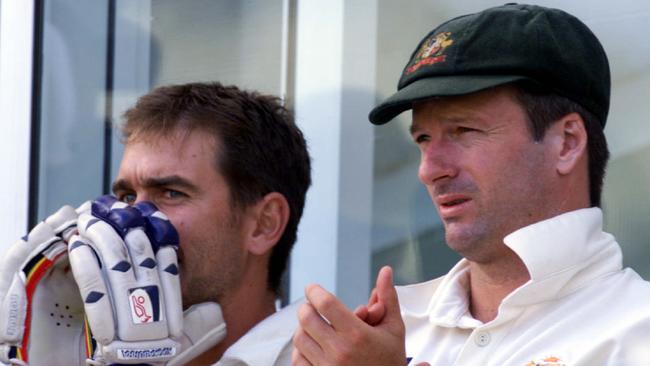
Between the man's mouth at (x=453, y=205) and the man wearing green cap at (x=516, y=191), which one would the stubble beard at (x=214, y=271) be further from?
the man's mouth at (x=453, y=205)

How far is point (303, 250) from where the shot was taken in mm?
3115

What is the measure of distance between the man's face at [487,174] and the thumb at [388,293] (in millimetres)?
Result: 234

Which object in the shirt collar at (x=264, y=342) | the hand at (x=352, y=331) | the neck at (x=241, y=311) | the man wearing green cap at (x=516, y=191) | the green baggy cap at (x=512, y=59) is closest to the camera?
the hand at (x=352, y=331)

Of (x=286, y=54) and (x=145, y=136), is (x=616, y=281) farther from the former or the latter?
(x=286, y=54)

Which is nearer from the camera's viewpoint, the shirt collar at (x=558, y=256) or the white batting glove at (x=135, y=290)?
the shirt collar at (x=558, y=256)

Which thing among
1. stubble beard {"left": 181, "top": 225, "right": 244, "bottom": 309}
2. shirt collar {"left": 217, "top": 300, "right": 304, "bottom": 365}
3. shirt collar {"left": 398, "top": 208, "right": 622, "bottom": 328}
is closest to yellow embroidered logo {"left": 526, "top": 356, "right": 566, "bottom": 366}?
shirt collar {"left": 398, "top": 208, "right": 622, "bottom": 328}

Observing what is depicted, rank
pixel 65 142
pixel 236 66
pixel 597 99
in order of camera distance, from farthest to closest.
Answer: pixel 65 142 → pixel 236 66 → pixel 597 99

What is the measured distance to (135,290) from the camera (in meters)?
2.14

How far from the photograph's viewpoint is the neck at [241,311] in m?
2.39

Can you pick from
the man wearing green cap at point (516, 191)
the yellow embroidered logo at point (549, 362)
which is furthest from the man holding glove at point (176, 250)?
the yellow embroidered logo at point (549, 362)

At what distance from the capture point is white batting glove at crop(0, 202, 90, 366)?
7.47ft

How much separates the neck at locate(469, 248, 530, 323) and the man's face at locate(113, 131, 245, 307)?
54 cm

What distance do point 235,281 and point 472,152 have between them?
2.09 ft

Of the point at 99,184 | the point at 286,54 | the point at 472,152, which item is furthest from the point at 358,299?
the point at 472,152
